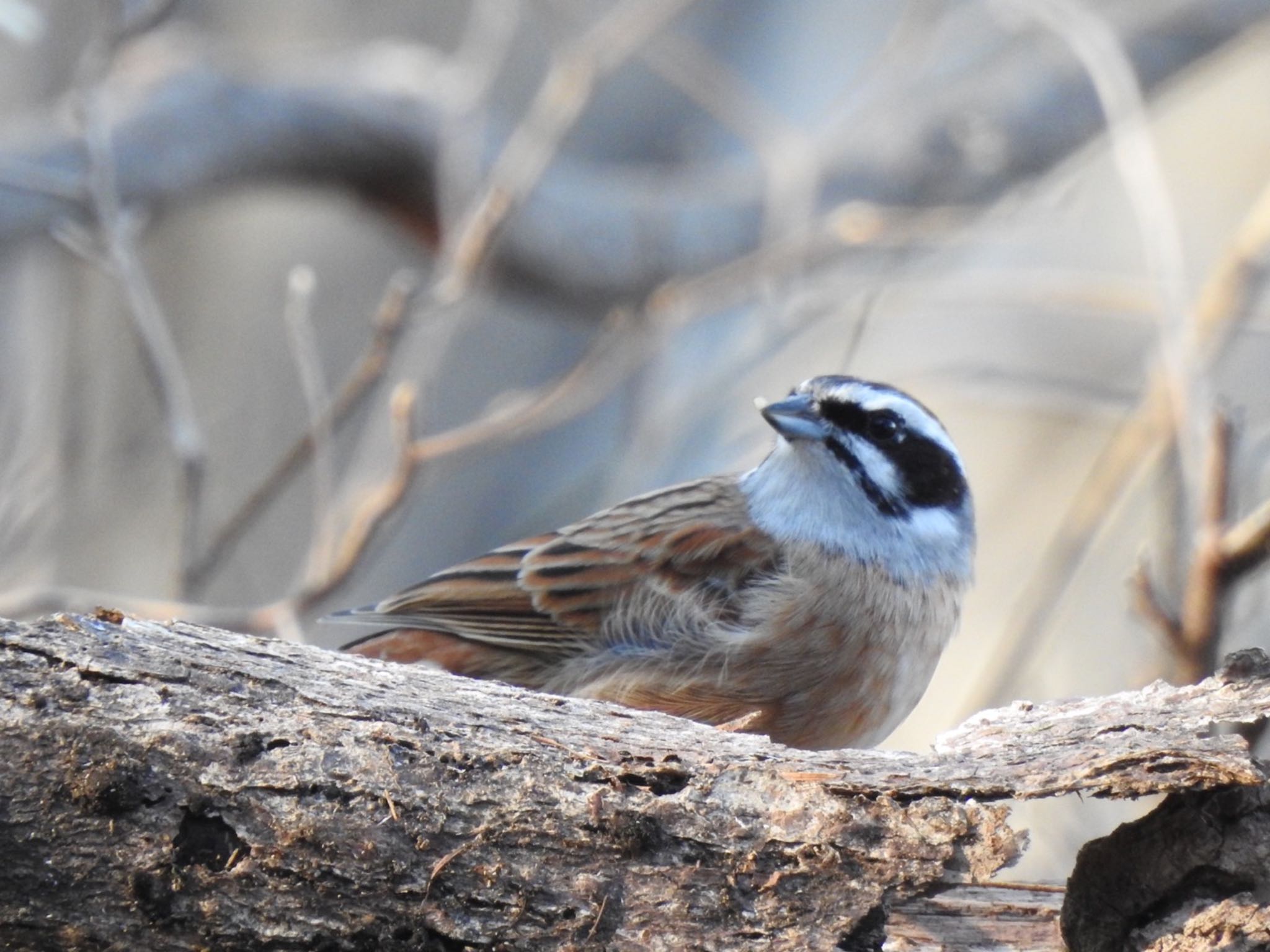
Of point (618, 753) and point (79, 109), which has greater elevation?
point (79, 109)

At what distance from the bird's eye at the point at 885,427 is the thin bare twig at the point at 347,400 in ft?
4.29

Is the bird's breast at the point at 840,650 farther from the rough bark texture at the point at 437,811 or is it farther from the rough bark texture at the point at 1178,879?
the rough bark texture at the point at 1178,879

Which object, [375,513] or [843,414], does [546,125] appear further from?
[843,414]

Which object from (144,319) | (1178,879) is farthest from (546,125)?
(1178,879)

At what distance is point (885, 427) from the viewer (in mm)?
3787

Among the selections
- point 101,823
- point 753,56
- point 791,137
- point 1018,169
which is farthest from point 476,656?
point 753,56

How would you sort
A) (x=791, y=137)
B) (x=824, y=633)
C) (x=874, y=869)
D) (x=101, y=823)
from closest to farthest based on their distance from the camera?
(x=101, y=823), (x=874, y=869), (x=824, y=633), (x=791, y=137)

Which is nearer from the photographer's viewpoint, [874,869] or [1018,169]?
[874,869]

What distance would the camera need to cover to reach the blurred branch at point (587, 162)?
6449mm

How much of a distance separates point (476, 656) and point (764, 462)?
97 cm

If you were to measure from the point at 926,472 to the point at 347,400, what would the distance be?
5.62 feet

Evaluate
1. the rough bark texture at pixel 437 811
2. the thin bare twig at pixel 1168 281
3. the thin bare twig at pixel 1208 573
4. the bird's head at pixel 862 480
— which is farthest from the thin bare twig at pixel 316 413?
the thin bare twig at pixel 1168 281

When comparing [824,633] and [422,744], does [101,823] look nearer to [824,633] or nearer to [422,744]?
[422,744]

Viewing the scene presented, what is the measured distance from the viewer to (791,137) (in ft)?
25.2
